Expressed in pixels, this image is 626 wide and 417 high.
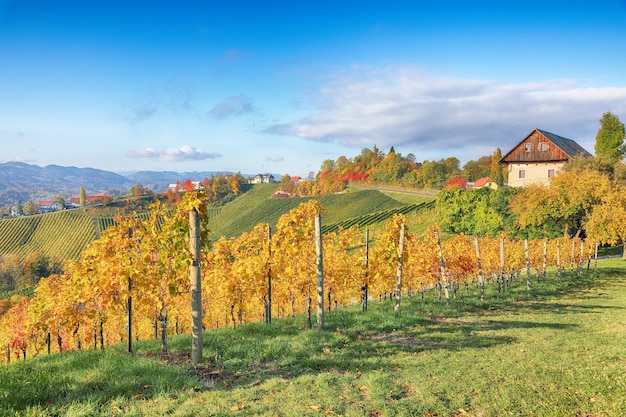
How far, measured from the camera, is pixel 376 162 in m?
115

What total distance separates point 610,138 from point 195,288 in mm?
52967

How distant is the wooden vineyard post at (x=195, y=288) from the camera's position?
7.11m

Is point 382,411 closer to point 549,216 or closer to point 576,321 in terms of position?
point 576,321

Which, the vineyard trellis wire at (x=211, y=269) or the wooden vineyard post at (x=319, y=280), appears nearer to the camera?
the vineyard trellis wire at (x=211, y=269)

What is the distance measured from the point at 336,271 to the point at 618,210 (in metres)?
26.3

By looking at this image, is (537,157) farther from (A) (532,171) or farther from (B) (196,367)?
(B) (196,367)

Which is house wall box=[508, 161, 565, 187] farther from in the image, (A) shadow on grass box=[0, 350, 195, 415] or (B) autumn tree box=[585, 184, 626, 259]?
(A) shadow on grass box=[0, 350, 195, 415]

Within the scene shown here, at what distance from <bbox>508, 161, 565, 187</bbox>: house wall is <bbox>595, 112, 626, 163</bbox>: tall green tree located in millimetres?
4277

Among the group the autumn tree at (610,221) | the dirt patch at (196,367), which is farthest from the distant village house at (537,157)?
the dirt patch at (196,367)

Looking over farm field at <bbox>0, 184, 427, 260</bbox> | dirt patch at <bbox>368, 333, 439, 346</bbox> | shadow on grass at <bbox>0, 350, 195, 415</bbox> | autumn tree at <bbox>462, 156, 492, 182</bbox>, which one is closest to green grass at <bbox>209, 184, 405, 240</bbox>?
farm field at <bbox>0, 184, 427, 260</bbox>

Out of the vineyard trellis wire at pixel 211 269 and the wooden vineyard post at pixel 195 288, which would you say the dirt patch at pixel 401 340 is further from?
the wooden vineyard post at pixel 195 288

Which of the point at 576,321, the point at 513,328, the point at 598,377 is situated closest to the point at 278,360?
the point at 598,377

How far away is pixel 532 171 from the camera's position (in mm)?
48531

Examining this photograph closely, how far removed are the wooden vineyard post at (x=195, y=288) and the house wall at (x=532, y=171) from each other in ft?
164
